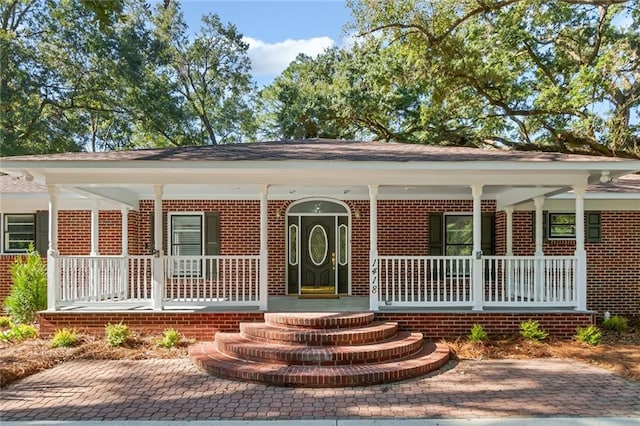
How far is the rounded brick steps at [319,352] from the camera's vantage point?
6.32 m

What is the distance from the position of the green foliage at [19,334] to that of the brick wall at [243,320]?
291 mm

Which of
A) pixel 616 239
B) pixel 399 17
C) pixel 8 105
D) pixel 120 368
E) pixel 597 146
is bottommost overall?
pixel 120 368

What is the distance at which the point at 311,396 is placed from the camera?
5863 mm

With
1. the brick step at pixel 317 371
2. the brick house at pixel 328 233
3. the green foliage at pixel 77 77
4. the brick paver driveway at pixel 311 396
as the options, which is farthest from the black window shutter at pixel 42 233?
the green foliage at pixel 77 77

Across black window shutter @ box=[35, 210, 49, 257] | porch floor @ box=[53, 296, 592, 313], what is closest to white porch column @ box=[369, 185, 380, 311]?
porch floor @ box=[53, 296, 592, 313]

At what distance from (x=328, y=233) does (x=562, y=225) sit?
5.70 m

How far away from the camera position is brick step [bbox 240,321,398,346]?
7.37m

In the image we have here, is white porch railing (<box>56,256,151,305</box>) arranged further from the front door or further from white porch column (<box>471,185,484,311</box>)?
white porch column (<box>471,185,484,311</box>)

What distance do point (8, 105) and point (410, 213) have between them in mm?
15413

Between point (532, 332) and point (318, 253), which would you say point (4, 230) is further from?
point (532, 332)

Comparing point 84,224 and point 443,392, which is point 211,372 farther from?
point 84,224

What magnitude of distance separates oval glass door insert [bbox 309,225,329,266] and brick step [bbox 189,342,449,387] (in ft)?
15.7

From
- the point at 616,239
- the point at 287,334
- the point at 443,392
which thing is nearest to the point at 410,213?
the point at 616,239

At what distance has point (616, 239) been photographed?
37.8ft
